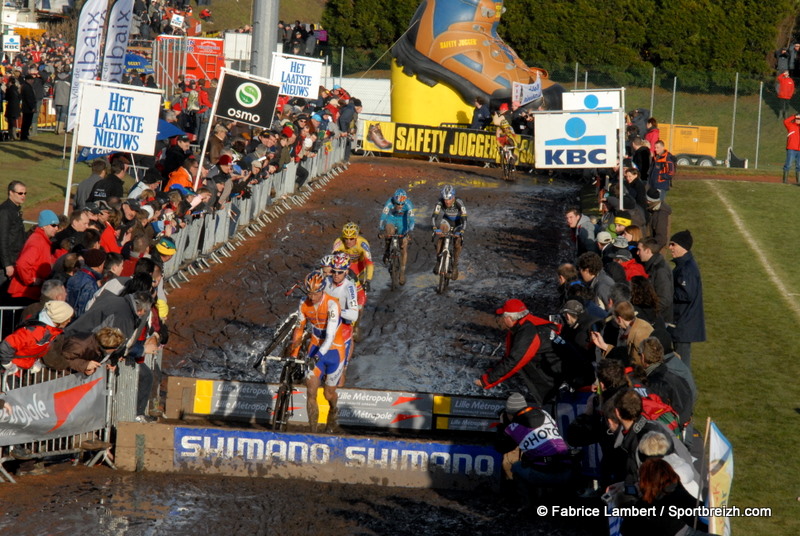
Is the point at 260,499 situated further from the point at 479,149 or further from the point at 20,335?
the point at 479,149

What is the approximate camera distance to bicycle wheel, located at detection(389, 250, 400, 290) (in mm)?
19125

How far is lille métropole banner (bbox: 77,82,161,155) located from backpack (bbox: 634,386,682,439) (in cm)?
1157

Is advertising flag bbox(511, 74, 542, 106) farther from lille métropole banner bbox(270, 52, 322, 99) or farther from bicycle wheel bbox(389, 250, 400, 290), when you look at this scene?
bicycle wheel bbox(389, 250, 400, 290)

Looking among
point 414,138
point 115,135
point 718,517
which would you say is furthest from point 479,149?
point 718,517

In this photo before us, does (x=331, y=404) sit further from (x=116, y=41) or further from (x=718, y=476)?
(x=116, y=41)

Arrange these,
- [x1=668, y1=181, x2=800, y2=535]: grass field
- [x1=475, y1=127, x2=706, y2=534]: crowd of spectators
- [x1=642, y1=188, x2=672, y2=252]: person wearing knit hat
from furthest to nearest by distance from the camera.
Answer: [x1=642, y1=188, x2=672, y2=252]: person wearing knit hat, [x1=668, y1=181, x2=800, y2=535]: grass field, [x1=475, y1=127, x2=706, y2=534]: crowd of spectators

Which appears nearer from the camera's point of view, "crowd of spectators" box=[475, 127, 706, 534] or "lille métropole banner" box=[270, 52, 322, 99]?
"crowd of spectators" box=[475, 127, 706, 534]

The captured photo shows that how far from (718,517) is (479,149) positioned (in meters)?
→ 26.5

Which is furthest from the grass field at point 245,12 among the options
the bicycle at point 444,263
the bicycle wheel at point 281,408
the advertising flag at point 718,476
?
the advertising flag at point 718,476

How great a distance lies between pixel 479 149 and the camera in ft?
108

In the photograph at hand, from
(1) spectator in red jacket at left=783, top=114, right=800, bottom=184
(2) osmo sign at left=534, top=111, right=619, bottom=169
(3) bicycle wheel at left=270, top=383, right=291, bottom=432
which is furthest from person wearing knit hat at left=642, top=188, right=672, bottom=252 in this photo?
(1) spectator in red jacket at left=783, top=114, right=800, bottom=184

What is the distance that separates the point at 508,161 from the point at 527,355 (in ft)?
65.9

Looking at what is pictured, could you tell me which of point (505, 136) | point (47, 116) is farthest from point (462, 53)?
point (47, 116)

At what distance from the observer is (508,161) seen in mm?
30531
